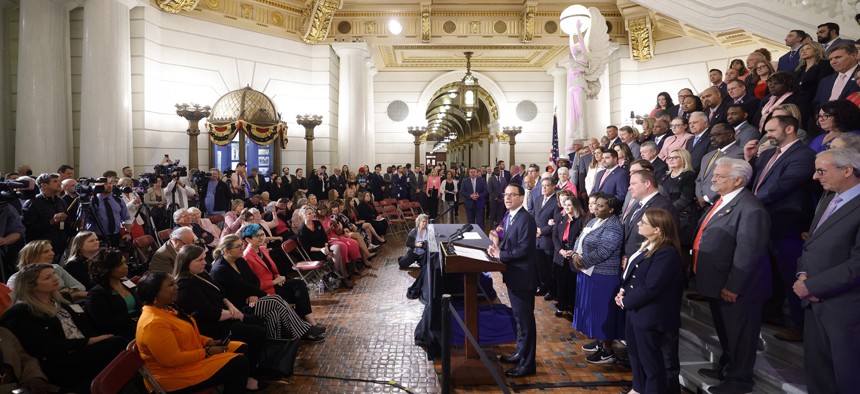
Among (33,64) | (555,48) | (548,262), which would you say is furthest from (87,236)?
(555,48)

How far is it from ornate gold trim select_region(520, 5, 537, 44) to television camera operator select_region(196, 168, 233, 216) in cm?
1040

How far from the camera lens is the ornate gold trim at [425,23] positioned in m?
15.4

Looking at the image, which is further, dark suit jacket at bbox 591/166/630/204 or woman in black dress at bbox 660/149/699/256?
dark suit jacket at bbox 591/166/630/204

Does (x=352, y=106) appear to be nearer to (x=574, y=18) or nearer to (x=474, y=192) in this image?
(x=474, y=192)

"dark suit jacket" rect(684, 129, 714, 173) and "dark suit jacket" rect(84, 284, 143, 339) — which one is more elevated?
"dark suit jacket" rect(684, 129, 714, 173)

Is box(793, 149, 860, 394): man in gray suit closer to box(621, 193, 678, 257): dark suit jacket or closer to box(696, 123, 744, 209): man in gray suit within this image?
box(621, 193, 678, 257): dark suit jacket

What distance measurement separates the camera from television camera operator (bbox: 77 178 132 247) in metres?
6.00

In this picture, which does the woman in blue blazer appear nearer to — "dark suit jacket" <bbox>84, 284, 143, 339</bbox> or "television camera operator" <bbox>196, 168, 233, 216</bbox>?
"dark suit jacket" <bbox>84, 284, 143, 339</bbox>

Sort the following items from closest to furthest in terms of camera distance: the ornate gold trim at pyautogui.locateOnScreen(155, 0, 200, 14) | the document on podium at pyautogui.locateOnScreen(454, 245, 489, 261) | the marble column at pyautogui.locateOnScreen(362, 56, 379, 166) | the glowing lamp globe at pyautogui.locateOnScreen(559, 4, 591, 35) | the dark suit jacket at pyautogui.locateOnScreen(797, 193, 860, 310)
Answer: the dark suit jacket at pyautogui.locateOnScreen(797, 193, 860, 310) → the document on podium at pyautogui.locateOnScreen(454, 245, 489, 261) → the glowing lamp globe at pyautogui.locateOnScreen(559, 4, 591, 35) → the ornate gold trim at pyautogui.locateOnScreen(155, 0, 200, 14) → the marble column at pyautogui.locateOnScreen(362, 56, 379, 166)

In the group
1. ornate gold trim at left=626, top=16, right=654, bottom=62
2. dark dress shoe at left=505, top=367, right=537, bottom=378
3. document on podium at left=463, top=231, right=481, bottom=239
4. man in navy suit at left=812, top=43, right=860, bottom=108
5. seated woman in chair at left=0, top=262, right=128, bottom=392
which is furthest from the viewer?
ornate gold trim at left=626, top=16, right=654, bottom=62

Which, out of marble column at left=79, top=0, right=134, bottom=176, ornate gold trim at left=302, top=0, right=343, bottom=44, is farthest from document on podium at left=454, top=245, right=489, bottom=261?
ornate gold trim at left=302, top=0, right=343, bottom=44

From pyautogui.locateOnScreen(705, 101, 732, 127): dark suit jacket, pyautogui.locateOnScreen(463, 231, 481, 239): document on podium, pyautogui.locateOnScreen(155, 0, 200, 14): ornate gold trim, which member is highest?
pyautogui.locateOnScreen(155, 0, 200, 14): ornate gold trim

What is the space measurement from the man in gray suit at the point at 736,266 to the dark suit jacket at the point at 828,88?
1.95 metres

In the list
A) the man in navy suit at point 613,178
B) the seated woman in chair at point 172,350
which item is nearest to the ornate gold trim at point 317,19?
the man in navy suit at point 613,178
